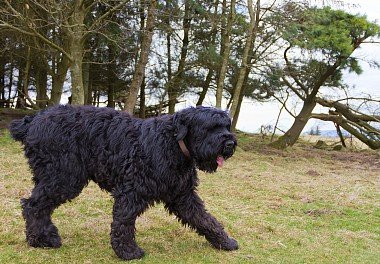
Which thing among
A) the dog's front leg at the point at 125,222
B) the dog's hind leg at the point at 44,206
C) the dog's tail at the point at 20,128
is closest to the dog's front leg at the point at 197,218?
the dog's front leg at the point at 125,222

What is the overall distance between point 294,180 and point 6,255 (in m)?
7.25

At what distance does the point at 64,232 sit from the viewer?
4977 mm

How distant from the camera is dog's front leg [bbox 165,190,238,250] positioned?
14.7 ft

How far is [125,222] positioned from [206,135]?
42.3 inches

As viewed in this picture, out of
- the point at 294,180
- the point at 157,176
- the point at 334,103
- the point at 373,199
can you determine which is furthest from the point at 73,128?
the point at 334,103

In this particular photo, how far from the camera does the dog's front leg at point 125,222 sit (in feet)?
13.5

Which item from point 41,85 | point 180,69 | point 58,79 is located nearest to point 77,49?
point 58,79

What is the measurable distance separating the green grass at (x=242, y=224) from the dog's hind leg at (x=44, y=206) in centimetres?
11

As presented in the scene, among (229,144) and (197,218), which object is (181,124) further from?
(197,218)

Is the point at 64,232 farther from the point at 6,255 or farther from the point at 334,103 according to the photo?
the point at 334,103

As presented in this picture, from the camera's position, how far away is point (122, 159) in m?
4.23

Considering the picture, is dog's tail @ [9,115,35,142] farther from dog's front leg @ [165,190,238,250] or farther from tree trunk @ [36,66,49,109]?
tree trunk @ [36,66,49,109]

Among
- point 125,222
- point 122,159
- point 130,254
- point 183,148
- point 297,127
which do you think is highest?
point 297,127

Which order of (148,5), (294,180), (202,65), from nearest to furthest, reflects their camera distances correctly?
(294,180) → (148,5) → (202,65)
